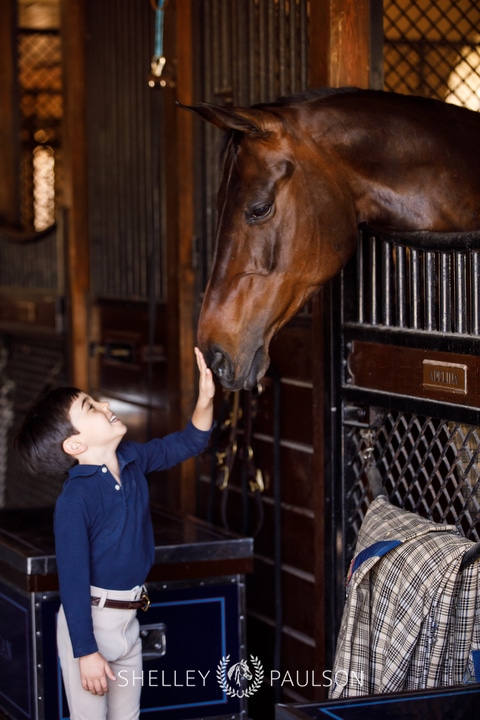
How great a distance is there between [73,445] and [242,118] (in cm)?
76

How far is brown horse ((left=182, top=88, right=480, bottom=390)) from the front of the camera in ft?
7.08

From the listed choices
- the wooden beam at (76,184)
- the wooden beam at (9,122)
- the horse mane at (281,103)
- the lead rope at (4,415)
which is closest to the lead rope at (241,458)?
the horse mane at (281,103)

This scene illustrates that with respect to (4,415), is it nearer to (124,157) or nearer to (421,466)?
(124,157)

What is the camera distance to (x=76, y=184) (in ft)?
14.3

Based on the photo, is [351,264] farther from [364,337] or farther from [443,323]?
[443,323]

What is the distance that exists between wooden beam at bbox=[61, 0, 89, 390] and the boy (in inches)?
82.9

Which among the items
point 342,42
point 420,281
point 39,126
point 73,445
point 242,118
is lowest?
point 73,445

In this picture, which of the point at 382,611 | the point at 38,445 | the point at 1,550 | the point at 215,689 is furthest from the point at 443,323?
the point at 1,550

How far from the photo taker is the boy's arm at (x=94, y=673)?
2.10m

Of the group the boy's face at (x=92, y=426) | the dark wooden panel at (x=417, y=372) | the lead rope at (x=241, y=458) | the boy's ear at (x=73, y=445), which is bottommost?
the lead rope at (x=241, y=458)

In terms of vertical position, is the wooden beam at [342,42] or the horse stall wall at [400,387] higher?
the wooden beam at [342,42]

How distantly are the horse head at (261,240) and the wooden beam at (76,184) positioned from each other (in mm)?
2259

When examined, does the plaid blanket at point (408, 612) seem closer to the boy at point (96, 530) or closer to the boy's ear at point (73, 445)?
the boy at point (96, 530)

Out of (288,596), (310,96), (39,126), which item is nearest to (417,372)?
(310,96)
